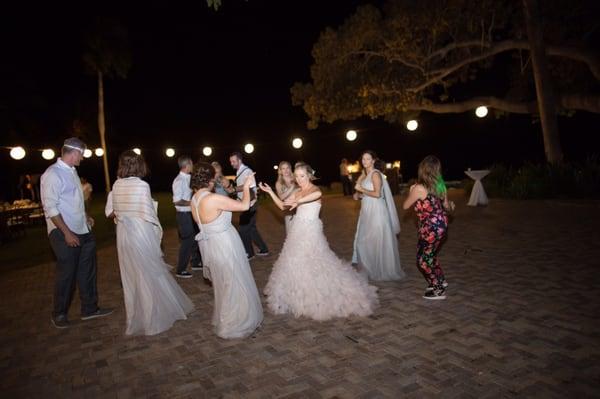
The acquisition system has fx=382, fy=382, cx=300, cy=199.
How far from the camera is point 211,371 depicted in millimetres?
3463

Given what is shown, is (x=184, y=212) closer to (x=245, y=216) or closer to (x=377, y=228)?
(x=245, y=216)

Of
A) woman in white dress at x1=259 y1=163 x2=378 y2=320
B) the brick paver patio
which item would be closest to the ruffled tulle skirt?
woman in white dress at x1=259 y1=163 x2=378 y2=320

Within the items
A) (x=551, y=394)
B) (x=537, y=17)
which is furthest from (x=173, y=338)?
(x=537, y=17)

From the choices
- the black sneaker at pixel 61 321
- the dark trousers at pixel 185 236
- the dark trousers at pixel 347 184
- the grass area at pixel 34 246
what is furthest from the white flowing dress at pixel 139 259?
the dark trousers at pixel 347 184

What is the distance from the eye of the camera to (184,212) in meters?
6.54

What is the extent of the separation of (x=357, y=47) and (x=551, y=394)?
15.7 meters

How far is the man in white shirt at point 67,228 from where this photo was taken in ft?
14.3

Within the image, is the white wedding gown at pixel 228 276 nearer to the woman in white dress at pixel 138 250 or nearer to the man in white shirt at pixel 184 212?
the woman in white dress at pixel 138 250

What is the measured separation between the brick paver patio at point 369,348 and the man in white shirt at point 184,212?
0.64 meters

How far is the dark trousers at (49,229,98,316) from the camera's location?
4551 millimetres

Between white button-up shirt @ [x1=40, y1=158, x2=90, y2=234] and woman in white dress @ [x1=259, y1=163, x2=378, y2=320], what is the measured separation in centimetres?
224

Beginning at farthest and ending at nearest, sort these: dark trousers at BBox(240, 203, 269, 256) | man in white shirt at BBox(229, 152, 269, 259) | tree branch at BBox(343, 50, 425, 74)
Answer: tree branch at BBox(343, 50, 425, 74)
dark trousers at BBox(240, 203, 269, 256)
man in white shirt at BBox(229, 152, 269, 259)

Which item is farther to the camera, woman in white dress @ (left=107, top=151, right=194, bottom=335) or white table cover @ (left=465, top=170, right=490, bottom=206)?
white table cover @ (left=465, top=170, right=490, bottom=206)

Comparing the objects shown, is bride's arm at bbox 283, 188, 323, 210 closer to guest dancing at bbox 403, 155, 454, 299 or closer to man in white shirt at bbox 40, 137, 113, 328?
guest dancing at bbox 403, 155, 454, 299
